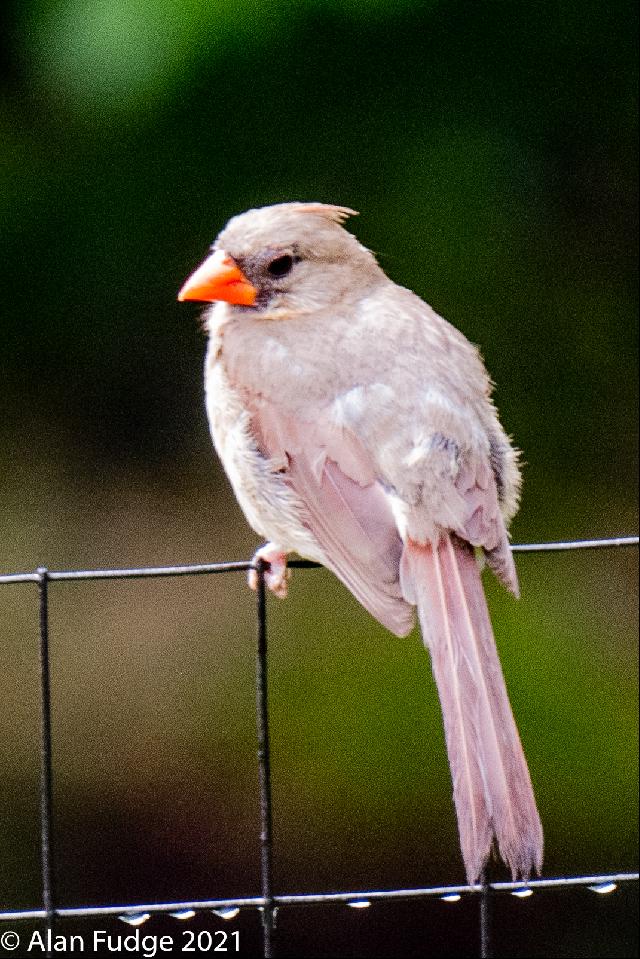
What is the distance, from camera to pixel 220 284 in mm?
3703

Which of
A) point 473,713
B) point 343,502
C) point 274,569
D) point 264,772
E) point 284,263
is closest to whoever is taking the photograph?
point 473,713

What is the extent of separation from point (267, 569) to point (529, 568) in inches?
49.7

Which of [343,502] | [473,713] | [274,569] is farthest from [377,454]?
[473,713]

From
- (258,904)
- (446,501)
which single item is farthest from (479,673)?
(258,904)

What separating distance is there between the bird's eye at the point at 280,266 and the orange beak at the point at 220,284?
2.5 inches

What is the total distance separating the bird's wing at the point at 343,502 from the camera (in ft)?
10.2

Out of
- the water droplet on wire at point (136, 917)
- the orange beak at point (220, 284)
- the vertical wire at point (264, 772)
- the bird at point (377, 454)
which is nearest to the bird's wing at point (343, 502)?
the bird at point (377, 454)

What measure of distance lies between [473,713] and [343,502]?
1.81 feet

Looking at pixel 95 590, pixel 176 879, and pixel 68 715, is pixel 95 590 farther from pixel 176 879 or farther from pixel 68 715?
pixel 176 879

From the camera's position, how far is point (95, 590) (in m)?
4.87

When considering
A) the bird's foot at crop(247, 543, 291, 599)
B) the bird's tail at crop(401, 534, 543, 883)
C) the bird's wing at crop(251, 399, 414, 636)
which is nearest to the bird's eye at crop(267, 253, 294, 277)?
the bird's wing at crop(251, 399, 414, 636)

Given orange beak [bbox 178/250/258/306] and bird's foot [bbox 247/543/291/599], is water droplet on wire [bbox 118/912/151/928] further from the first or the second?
orange beak [bbox 178/250/258/306]

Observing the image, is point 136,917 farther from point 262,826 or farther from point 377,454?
point 377,454

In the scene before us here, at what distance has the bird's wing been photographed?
3.12m
